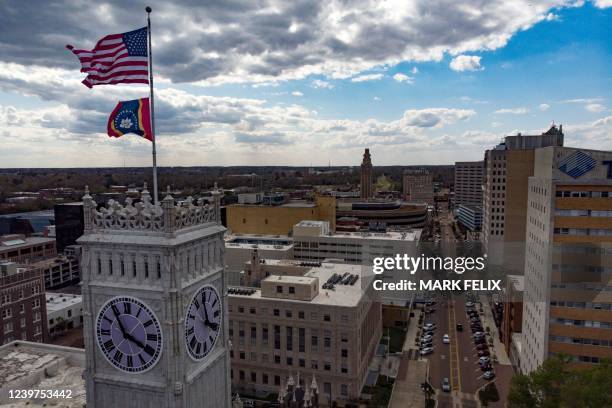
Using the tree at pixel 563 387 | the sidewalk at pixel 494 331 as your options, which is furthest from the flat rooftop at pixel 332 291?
the tree at pixel 563 387

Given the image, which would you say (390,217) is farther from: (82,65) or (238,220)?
(82,65)

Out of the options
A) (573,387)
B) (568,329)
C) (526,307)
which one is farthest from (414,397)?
(573,387)

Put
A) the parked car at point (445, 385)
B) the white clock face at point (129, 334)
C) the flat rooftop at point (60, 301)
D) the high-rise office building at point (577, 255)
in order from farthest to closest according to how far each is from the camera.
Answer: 1. the flat rooftop at point (60, 301)
2. the parked car at point (445, 385)
3. the high-rise office building at point (577, 255)
4. the white clock face at point (129, 334)

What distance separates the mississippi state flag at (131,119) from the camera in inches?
928

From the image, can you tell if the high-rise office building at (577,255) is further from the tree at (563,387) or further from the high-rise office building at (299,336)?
the high-rise office building at (299,336)

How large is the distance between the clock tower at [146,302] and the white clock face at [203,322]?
51mm

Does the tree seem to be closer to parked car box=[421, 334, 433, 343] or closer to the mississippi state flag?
the mississippi state flag

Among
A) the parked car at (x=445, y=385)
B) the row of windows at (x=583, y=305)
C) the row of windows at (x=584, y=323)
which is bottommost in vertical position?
the parked car at (x=445, y=385)

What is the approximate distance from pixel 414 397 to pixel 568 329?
25.4 m

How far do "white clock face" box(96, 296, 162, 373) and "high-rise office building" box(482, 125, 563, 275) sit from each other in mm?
97603

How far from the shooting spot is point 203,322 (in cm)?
2364

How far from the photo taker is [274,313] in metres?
69.8

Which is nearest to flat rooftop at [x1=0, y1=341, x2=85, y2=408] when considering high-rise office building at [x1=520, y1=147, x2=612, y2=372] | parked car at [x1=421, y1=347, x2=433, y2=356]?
high-rise office building at [x1=520, y1=147, x2=612, y2=372]

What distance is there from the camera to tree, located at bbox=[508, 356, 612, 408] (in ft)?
110
